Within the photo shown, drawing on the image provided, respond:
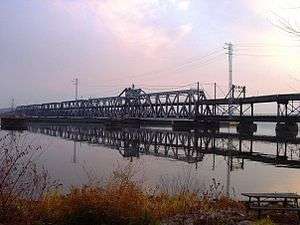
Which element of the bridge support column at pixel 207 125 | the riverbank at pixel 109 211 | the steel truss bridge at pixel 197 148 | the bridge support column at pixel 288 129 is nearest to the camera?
the riverbank at pixel 109 211

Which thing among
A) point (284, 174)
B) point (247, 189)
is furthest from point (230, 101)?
point (247, 189)

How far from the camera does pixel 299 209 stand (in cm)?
1016

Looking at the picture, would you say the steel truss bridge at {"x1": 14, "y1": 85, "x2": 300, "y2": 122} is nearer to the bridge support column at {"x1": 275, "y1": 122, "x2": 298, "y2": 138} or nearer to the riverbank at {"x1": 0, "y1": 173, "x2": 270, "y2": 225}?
the bridge support column at {"x1": 275, "y1": 122, "x2": 298, "y2": 138}

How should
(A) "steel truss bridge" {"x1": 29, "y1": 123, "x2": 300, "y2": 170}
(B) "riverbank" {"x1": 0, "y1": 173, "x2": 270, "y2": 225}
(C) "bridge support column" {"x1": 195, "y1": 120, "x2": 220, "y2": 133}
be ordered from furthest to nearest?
(C) "bridge support column" {"x1": 195, "y1": 120, "x2": 220, "y2": 133} → (A) "steel truss bridge" {"x1": 29, "y1": 123, "x2": 300, "y2": 170} → (B) "riverbank" {"x1": 0, "y1": 173, "x2": 270, "y2": 225}

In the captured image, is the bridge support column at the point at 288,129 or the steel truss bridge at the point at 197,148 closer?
the steel truss bridge at the point at 197,148

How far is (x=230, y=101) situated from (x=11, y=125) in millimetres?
43206

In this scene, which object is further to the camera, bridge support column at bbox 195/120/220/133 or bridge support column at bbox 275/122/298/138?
bridge support column at bbox 195/120/220/133

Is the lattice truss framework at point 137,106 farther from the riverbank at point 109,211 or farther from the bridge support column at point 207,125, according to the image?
the riverbank at point 109,211

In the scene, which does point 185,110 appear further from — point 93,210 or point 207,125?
point 93,210

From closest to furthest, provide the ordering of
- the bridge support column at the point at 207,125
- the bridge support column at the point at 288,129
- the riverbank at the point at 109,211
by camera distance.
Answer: the riverbank at the point at 109,211 → the bridge support column at the point at 288,129 → the bridge support column at the point at 207,125

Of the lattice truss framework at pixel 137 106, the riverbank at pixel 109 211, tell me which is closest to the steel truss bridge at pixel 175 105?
the lattice truss framework at pixel 137 106

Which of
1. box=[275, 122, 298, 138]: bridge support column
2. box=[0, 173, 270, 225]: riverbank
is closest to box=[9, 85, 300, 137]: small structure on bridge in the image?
box=[275, 122, 298, 138]: bridge support column

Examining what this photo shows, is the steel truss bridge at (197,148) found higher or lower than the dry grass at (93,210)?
lower

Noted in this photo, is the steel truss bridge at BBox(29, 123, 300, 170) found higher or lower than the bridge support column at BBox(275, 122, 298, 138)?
lower
